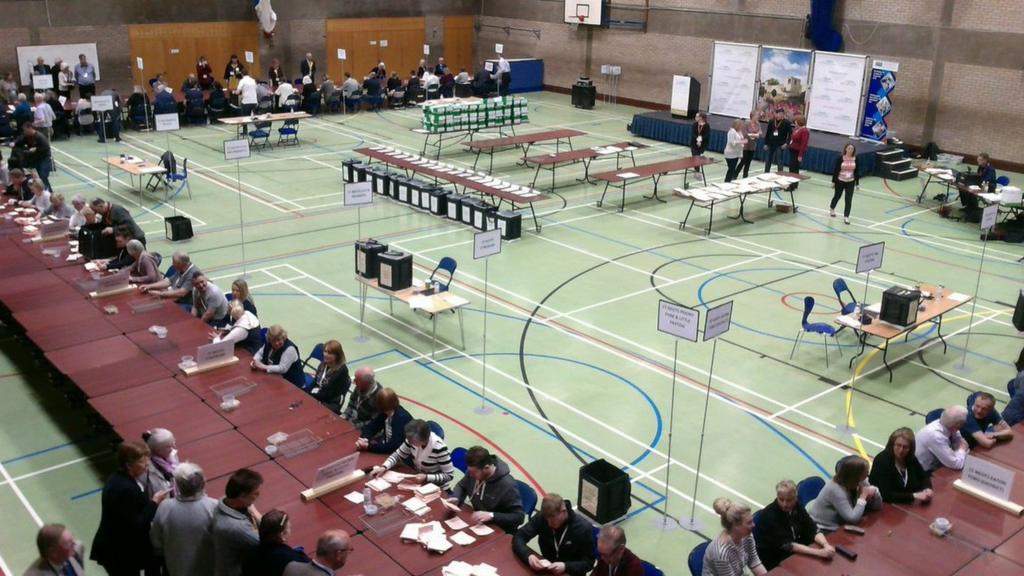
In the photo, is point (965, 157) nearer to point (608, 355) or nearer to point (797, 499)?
point (608, 355)

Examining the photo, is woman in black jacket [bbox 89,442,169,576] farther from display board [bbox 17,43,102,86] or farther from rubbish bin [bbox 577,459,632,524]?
display board [bbox 17,43,102,86]

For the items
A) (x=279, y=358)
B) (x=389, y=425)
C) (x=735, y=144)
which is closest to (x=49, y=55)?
(x=735, y=144)

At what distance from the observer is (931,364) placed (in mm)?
13047

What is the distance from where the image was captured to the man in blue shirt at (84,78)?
93.1 feet

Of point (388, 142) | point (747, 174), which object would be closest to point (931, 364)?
point (747, 174)

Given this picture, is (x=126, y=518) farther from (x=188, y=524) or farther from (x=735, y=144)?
(x=735, y=144)

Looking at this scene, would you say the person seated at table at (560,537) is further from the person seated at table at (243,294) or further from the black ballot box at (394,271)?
the black ballot box at (394,271)

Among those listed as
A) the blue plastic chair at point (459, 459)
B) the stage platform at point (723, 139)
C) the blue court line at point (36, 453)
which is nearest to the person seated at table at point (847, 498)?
the blue plastic chair at point (459, 459)

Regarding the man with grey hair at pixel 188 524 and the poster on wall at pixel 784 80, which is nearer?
the man with grey hair at pixel 188 524

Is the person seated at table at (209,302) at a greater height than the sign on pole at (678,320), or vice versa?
the sign on pole at (678,320)

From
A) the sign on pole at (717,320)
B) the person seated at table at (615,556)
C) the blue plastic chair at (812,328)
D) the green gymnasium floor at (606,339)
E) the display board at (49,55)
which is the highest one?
the display board at (49,55)

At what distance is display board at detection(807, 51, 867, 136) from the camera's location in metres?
26.2

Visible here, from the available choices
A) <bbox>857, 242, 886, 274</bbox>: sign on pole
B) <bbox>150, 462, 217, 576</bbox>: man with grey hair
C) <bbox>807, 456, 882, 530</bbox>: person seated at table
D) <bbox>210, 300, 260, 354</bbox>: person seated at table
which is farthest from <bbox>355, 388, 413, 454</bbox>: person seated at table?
<bbox>857, 242, 886, 274</bbox>: sign on pole

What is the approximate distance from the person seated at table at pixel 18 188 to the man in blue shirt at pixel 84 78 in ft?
42.1
